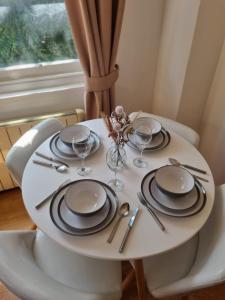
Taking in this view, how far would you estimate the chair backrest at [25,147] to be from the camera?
123 cm

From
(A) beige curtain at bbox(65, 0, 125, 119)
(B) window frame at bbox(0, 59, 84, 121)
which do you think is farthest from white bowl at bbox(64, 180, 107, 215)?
(B) window frame at bbox(0, 59, 84, 121)

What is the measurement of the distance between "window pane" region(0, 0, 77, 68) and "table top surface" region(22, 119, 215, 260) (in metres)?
0.76

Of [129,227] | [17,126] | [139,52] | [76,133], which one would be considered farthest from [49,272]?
[139,52]

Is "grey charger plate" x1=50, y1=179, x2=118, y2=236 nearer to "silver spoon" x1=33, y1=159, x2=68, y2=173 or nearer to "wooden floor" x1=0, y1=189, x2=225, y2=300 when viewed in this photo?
"silver spoon" x1=33, y1=159, x2=68, y2=173

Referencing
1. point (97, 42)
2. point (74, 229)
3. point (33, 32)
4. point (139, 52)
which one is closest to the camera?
point (74, 229)

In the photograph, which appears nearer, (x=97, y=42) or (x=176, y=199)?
(x=176, y=199)

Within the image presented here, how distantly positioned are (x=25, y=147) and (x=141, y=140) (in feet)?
1.92

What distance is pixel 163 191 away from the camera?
3.15 feet

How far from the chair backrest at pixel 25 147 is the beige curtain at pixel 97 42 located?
1.11ft

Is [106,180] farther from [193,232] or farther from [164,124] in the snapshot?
[164,124]

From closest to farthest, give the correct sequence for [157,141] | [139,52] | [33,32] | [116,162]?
[116,162], [157,141], [33,32], [139,52]

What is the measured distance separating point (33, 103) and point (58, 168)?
733mm

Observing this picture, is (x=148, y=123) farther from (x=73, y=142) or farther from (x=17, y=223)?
(x=17, y=223)

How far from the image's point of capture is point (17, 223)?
1.75 meters
